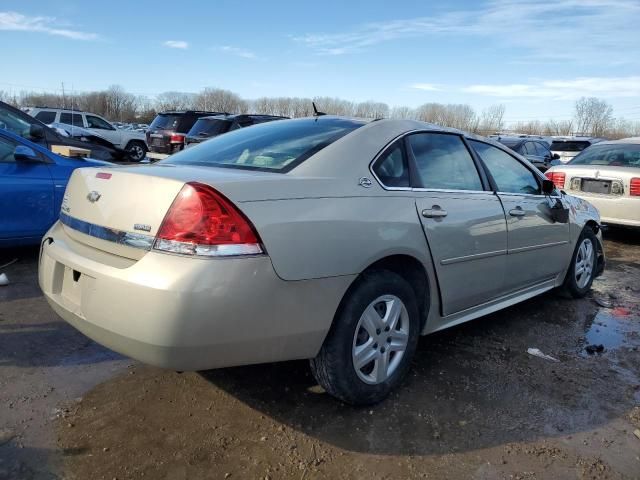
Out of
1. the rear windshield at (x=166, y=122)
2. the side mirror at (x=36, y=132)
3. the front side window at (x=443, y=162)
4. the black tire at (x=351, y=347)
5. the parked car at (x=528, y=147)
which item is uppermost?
the rear windshield at (x=166, y=122)

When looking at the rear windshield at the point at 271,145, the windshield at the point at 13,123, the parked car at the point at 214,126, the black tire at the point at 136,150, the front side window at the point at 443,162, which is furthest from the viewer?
the black tire at the point at 136,150

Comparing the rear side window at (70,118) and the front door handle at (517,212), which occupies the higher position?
the rear side window at (70,118)

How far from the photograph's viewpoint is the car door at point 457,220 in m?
3.12

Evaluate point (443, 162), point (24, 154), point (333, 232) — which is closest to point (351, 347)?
point (333, 232)

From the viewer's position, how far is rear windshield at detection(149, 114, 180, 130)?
15.7m

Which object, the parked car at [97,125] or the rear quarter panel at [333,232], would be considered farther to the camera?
the parked car at [97,125]

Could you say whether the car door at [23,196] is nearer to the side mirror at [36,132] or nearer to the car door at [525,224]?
the side mirror at [36,132]

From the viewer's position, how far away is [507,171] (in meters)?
4.12

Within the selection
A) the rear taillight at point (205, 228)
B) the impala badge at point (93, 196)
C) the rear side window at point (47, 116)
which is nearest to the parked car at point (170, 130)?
the rear side window at point (47, 116)

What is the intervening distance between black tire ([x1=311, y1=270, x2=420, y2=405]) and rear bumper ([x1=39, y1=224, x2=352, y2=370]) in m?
0.11

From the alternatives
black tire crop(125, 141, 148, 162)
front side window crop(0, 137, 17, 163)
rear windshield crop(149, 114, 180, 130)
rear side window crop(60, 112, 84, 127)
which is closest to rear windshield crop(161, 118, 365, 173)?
front side window crop(0, 137, 17, 163)

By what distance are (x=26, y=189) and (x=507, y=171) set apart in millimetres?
4397

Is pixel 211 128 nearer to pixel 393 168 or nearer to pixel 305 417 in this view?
pixel 393 168

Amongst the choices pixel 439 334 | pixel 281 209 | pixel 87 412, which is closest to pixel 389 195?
pixel 281 209
